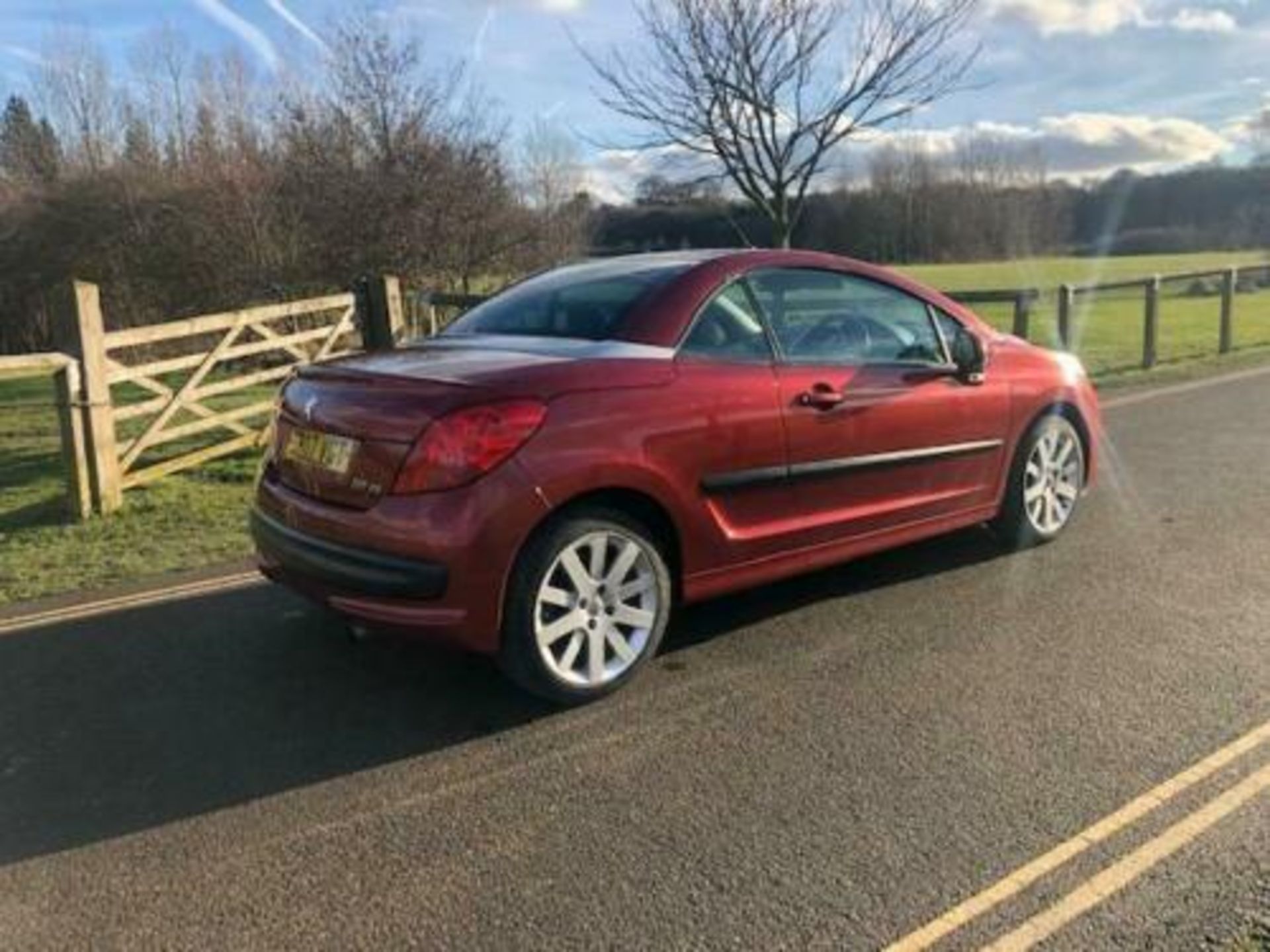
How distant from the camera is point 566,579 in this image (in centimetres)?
401

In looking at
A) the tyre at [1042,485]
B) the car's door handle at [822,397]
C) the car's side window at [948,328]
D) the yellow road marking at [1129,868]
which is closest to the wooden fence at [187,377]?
the car's door handle at [822,397]

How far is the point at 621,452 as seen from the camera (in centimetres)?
402

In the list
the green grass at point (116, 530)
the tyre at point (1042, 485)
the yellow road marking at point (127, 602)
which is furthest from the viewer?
the green grass at point (116, 530)

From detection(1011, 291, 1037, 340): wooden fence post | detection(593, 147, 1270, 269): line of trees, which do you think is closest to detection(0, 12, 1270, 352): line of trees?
detection(1011, 291, 1037, 340): wooden fence post

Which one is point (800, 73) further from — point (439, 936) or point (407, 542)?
point (439, 936)

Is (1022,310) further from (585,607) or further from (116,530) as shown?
(585,607)

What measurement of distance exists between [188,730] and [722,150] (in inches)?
423

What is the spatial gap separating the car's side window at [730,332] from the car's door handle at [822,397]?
216mm

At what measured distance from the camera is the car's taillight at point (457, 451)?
3750 mm

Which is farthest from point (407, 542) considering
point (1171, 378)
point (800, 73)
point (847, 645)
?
point (1171, 378)

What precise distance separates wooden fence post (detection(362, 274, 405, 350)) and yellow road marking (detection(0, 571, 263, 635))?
5.02 m

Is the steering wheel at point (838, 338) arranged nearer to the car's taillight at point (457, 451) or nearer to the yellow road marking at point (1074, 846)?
the car's taillight at point (457, 451)

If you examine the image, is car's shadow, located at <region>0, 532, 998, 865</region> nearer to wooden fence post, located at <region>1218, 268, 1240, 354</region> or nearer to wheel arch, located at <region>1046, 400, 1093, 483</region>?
wheel arch, located at <region>1046, 400, 1093, 483</region>

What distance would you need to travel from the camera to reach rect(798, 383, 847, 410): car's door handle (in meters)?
4.65
